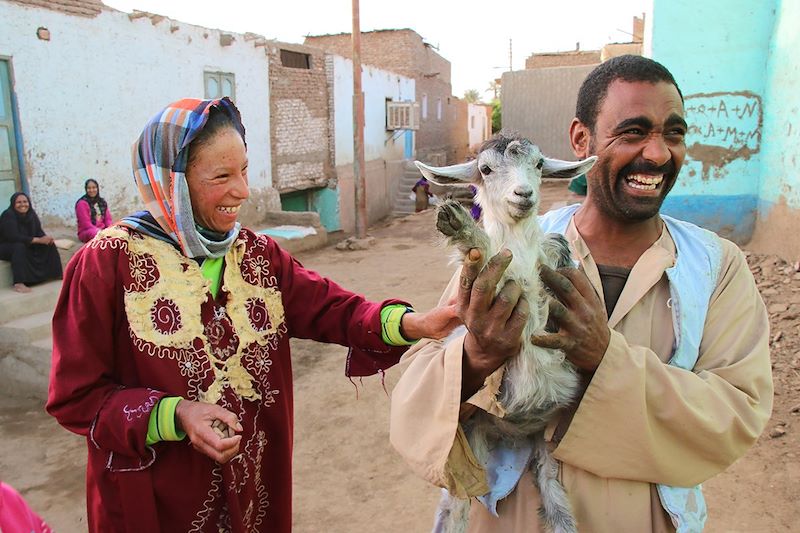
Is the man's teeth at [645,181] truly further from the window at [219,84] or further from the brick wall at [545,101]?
the brick wall at [545,101]

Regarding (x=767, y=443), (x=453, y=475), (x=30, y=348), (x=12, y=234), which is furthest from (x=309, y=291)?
(x=12, y=234)

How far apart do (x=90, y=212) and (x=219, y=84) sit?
469 cm

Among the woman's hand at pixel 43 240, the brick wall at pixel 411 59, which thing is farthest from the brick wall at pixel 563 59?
the woman's hand at pixel 43 240

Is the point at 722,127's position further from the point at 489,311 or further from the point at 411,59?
the point at 411,59

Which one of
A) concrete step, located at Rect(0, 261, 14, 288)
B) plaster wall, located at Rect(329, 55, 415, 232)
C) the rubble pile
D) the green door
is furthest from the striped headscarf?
plaster wall, located at Rect(329, 55, 415, 232)

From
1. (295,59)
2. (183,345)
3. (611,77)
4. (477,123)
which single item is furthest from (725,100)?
(477,123)

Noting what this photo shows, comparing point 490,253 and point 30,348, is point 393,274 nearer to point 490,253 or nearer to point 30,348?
point 30,348

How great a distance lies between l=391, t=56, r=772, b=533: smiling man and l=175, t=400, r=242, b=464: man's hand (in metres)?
0.44

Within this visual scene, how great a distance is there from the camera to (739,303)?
1.62 m

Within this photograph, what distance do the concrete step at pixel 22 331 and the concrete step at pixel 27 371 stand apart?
0.42 feet

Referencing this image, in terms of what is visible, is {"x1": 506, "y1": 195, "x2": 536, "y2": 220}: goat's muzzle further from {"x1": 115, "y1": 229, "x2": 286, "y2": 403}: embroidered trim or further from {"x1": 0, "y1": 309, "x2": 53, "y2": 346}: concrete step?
{"x1": 0, "y1": 309, "x2": 53, "y2": 346}: concrete step

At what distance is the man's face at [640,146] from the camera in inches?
67.0

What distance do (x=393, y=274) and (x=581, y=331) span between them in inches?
367

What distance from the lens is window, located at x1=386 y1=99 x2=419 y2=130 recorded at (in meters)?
21.2
